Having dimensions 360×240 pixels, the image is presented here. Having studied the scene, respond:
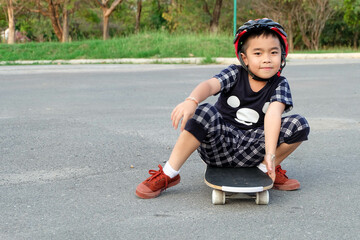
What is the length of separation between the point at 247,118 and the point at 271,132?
12.4 inches

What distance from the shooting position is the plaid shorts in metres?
3.30

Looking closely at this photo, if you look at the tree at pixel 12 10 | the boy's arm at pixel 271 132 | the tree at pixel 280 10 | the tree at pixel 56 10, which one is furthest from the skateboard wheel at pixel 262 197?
the tree at pixel 12 10

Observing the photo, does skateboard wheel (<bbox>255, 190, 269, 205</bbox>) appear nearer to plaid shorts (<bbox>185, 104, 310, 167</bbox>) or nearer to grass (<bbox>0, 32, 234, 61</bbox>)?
plaid shorts (<bbox>185, 104, 310, 167</bbox>)

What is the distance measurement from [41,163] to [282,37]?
2.34m

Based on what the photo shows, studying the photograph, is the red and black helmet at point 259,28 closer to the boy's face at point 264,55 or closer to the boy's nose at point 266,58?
the boy's face at point 264,55

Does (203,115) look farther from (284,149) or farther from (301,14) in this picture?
(301,14)

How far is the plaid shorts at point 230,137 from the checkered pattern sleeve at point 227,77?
24cm

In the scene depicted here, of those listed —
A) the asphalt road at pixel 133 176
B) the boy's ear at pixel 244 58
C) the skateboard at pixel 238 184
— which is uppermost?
the boy's ear at pixel 244 58

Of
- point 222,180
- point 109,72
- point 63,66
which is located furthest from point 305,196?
point 63,66

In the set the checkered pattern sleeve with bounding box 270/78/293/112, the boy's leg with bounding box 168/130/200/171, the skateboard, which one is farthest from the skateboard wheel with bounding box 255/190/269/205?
the checkered pattern sleeve with bounding box 270/78/293/112

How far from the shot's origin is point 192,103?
312 cm

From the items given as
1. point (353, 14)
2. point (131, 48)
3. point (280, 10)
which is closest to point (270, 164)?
point (131, 48)

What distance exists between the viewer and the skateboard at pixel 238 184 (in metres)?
3.18

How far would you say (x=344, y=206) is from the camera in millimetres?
3369
